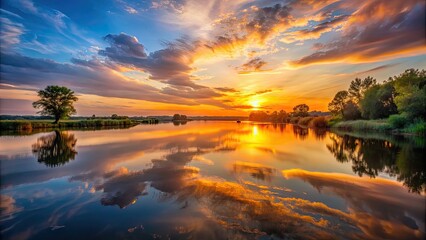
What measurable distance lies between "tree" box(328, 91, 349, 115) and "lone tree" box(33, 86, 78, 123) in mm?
74118

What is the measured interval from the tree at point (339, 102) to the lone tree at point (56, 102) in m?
74.1

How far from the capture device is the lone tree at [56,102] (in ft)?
162

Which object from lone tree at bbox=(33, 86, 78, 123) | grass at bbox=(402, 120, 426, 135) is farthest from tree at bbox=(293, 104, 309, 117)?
lone tree at bbox=(33, 86, 78, 123)

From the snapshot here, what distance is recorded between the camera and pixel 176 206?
581 cm

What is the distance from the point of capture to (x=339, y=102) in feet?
220

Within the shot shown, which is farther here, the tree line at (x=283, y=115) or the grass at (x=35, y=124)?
the tree line at (x=283, y=115)

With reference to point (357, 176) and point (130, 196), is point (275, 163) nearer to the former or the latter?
point (357, 176)

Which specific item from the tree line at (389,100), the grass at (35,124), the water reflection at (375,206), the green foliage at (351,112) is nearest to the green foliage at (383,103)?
the tree line at (389,100)

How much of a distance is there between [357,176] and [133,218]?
30.8ft

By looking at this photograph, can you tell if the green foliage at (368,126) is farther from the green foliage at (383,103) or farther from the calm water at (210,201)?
the calm water at (210,201)

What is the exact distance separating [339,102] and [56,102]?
258 feet

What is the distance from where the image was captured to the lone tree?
162 ft

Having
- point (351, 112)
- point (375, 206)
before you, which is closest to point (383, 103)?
point (351, 112)

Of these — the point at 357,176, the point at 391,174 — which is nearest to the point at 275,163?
the point at 357,176
